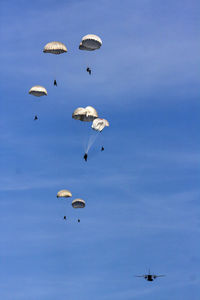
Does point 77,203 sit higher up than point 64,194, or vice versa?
point 77,203

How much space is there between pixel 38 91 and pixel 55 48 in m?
12.2

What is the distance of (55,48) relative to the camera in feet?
415

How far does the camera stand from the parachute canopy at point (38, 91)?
135500 millimetres

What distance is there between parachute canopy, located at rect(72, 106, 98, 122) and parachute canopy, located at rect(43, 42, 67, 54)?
10902 millimetres

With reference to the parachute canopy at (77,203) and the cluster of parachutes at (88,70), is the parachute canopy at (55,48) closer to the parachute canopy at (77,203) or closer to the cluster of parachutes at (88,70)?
the cluster of parachutes at (88,70)

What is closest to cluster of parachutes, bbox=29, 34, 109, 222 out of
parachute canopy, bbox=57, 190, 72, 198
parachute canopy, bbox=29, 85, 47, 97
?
parachute canopy, bbox=29, 85, 47, 97

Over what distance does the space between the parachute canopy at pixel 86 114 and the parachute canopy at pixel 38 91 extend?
400 inches

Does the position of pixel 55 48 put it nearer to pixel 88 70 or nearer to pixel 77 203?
pixel 88 70

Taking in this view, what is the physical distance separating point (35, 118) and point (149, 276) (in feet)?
162

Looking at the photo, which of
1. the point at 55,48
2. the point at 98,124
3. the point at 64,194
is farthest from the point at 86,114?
the point at 64,194

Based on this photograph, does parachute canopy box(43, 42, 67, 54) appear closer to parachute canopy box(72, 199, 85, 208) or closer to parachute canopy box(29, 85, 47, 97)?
parachute canopy box(29, 85, 47, 97)

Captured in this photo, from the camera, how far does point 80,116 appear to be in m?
130

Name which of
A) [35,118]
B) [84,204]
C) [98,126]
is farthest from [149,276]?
[35,118]

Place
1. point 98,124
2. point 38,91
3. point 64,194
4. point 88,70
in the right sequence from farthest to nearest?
point 64,194 → point 38,91 → point 98,124 → point 88,70
